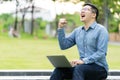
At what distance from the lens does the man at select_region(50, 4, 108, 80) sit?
245 inches

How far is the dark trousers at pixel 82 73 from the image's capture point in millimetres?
6137

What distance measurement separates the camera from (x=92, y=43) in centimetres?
641

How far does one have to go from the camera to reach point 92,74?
6262 mm

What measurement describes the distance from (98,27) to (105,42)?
0.86 feet

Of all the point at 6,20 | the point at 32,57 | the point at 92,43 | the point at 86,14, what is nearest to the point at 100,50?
the point at 92,43

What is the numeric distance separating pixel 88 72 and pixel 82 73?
10 cm

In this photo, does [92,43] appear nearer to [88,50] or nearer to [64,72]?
[88,50]

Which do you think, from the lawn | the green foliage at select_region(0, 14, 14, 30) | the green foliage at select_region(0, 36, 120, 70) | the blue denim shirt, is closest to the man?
the blue denim shirt

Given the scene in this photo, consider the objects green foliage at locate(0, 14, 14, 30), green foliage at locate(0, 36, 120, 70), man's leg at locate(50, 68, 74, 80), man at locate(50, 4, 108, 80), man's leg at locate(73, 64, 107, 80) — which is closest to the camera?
man's leg at locate(73, 64, 107, 80)

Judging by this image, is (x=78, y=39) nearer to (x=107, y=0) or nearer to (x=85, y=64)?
(x=85, y=64)

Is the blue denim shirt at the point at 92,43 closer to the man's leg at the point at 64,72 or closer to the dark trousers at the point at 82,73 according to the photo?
the dark trousers at the point at 82,73

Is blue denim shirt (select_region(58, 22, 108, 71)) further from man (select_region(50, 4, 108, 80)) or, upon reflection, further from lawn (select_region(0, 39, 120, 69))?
lawn (select_region(0, 39, 120, 69))

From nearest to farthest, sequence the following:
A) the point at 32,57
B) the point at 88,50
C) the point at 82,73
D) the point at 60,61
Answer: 1. the point at 82,73
2. the point at 60,61
3. the point at 88,50
4. the point at 32,57

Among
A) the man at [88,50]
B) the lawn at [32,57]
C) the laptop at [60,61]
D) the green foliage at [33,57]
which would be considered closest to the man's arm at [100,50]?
the man at [88,50]
